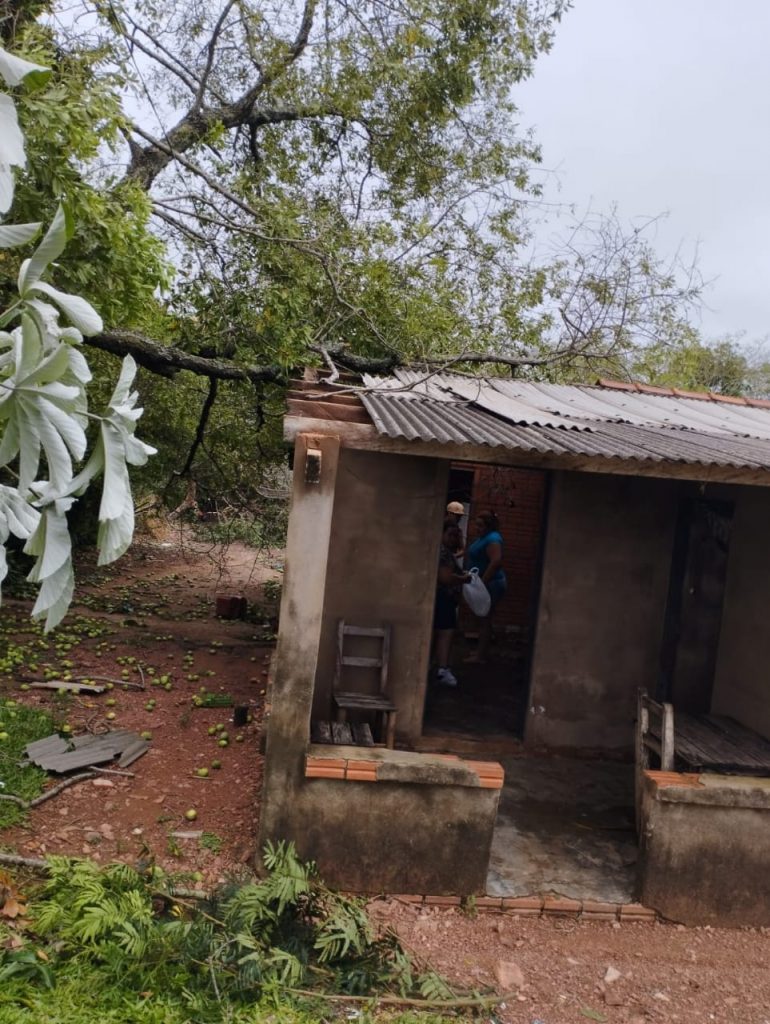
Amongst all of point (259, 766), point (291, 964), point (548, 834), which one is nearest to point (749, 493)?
point (548, 834)

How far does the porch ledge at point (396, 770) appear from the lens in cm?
469

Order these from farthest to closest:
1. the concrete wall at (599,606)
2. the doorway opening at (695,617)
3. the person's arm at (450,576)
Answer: the person's arm at (450,576), the concrete wall at (599,606), the doorway opening at (695,617)

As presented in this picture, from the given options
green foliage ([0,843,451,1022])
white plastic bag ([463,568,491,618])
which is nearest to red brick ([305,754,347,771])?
green foliage ([0,843,451,1022])

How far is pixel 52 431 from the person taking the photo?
1.90 metres

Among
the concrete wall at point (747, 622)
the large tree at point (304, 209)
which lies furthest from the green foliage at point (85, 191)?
the concrete wall at point (747, 622)

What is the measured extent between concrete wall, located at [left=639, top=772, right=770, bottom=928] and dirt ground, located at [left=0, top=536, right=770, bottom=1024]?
0.14 metres

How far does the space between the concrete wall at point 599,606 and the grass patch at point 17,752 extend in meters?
3.85

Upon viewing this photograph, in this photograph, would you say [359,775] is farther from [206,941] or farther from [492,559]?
[492,559]

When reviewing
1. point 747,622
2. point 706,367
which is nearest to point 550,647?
point 747,622

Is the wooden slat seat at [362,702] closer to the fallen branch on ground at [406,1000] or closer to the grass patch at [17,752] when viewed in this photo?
the grass patch at [17,752]

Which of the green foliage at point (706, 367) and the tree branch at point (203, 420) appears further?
the green foliage at point (706, 367)

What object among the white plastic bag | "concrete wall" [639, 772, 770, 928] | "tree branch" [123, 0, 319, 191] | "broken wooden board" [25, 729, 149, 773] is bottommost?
"broken wooden board" [25, 729, 149, 773]

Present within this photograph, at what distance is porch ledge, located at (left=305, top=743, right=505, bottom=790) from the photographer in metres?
4.69

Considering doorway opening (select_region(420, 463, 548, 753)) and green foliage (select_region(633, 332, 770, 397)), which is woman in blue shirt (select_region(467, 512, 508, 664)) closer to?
doorway opening (select_region(420, 463, 548, 753))
